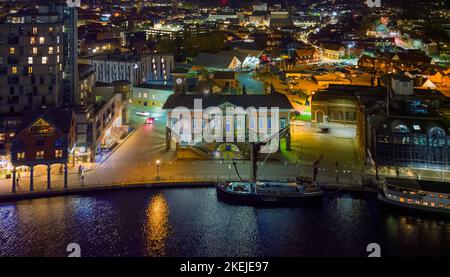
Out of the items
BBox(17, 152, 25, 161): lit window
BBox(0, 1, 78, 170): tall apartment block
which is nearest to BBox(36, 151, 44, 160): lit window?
BBox(17, 152, 25, 161): lit window

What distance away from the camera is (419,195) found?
11.6 metres

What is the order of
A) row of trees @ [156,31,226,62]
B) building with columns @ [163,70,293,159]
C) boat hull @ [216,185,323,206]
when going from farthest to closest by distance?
row of trees @ [156,31,226,62] → building with columns @ [163,70,293,159] → boat hull @ [216,185,323,206]

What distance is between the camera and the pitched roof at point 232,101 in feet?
51.5

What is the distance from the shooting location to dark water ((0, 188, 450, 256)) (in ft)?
31.7

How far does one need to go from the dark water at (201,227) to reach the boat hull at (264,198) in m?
0.23

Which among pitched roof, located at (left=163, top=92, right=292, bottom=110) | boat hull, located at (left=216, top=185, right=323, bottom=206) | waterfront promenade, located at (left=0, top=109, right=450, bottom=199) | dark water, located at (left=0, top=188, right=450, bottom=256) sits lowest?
dark water, located at (left=0, top=188, right=450, bottom=256)

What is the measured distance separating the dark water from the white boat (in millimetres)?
343

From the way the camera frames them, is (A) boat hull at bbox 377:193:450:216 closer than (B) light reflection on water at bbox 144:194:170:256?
No

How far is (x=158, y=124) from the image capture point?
18719 millimetres

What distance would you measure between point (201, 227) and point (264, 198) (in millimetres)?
2228

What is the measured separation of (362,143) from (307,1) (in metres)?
73.8

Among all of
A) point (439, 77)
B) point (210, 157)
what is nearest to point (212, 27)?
point (439, 77)

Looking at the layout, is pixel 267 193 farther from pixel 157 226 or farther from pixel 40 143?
pixel 40 143

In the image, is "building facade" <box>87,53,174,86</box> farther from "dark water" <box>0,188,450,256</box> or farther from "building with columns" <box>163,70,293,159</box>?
"dark water" <box>0,188,450,256</box>
